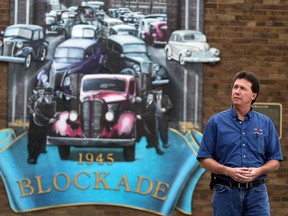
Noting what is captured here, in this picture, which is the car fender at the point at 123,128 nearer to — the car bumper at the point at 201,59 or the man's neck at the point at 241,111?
the car bumper at the point at 201,59

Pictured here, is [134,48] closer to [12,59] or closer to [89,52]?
[89,52]

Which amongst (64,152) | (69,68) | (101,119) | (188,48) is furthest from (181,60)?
(64,152)

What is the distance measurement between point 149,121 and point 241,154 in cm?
336

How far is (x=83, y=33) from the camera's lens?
8297mm

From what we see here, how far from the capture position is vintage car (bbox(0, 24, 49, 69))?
8164 millimetres

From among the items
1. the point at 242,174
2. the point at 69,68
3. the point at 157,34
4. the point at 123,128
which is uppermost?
the point at 157,34

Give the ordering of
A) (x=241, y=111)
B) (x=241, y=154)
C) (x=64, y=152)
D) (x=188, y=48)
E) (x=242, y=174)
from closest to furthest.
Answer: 1. (x=242, y=174)
2. (x=241, y=154)
3. (x=241, y=111)
4. (x=64, y=152)
5. (x=188, y=48)

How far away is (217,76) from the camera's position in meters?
8.20

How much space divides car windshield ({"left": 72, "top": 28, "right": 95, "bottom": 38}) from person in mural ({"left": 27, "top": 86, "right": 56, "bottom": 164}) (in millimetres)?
793

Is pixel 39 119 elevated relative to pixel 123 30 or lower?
lower

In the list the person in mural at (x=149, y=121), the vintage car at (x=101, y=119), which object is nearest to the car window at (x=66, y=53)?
the vintage car at (x=101, y=119)

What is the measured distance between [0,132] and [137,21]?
227cm

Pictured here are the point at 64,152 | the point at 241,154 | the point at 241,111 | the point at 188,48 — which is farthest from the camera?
the point at 188,48

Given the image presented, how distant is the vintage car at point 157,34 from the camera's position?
27.1 feet
